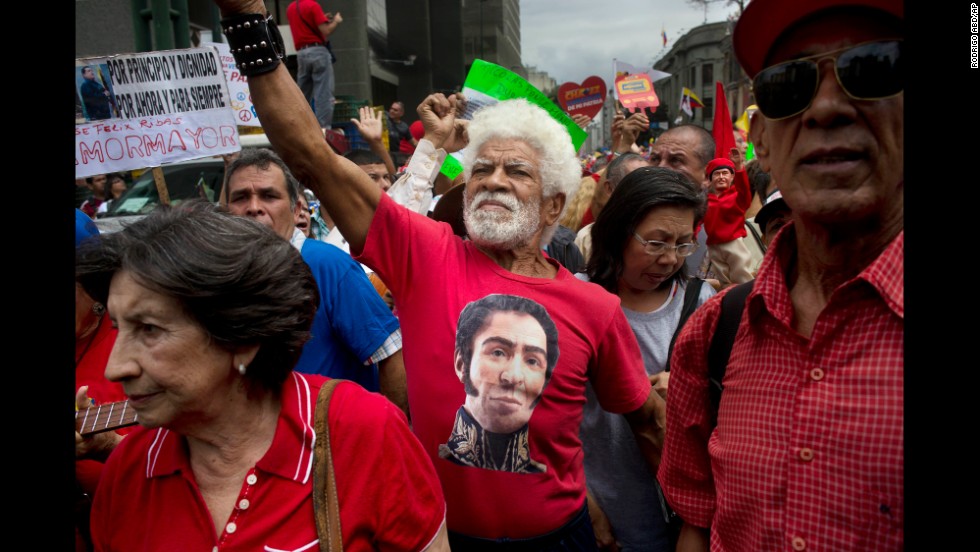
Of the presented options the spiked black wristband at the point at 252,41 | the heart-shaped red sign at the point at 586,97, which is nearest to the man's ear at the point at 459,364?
the spiked black wristband at the point at 252,41

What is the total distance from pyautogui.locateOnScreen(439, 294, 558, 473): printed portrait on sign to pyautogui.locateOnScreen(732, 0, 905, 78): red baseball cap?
1060mm

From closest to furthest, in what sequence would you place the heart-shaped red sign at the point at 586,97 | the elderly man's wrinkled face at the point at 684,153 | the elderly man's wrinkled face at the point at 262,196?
the elderly man's wrinkled face at the point at 262,196, the elderly man's wrinkled face at the point at 684,153, the heart-shaped red sign at the point at 586,97

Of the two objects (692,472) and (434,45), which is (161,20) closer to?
(692,472)

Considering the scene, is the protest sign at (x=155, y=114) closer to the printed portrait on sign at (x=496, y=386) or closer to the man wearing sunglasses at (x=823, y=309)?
the printed portrait on sign at (x=496, y=386)

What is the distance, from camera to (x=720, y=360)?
157 centimetres

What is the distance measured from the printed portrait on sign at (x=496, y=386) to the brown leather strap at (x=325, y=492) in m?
0.55

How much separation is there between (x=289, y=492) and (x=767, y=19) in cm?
152

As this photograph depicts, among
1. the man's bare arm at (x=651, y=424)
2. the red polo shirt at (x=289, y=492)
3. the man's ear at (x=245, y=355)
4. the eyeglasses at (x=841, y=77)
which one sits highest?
the eyeglasses at (x=841, y=77)

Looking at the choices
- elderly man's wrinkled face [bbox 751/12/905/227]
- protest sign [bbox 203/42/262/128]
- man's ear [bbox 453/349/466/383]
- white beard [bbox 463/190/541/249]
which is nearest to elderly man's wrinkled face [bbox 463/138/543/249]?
white beard [bbox 463/190/541/249]

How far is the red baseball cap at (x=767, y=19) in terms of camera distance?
1188 millimetres

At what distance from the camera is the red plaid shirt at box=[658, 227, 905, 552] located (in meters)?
1.19

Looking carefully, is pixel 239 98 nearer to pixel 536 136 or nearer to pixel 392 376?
pixel 392 376

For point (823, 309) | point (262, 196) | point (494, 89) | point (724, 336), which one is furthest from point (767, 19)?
point (494, 89)
